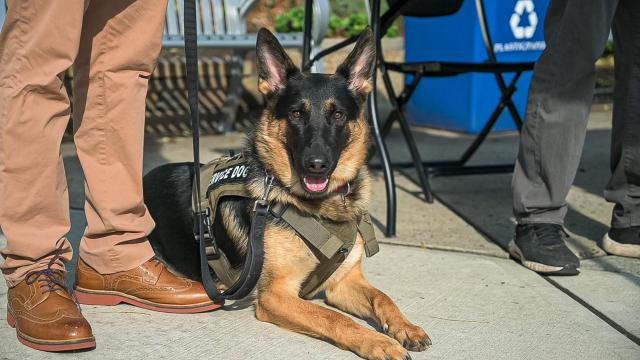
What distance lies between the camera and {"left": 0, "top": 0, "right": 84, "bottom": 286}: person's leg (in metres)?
2.31

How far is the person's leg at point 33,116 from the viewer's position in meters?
2.31

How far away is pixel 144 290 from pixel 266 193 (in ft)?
2.01

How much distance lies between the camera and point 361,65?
3.17 meters

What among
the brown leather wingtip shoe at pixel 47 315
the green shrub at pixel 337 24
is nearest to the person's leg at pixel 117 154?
the brown leather wingtip shoe at pixel 47 315

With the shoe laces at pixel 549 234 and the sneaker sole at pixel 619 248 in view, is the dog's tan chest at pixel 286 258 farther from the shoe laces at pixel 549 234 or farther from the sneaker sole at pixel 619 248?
the sneaker sole at pixel 619 248

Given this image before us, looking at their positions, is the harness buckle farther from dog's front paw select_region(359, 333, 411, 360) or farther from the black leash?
dog's front paw select_region(359, 333, 411, 360)

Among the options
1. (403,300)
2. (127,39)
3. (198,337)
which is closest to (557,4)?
(403,300)

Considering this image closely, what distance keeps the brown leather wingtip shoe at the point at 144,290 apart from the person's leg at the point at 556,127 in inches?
61.8

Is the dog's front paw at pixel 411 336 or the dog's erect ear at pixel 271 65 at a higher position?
the dog's erect ear at pixel 271 65

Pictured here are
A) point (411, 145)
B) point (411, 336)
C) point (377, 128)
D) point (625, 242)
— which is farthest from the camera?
point (411, 145)

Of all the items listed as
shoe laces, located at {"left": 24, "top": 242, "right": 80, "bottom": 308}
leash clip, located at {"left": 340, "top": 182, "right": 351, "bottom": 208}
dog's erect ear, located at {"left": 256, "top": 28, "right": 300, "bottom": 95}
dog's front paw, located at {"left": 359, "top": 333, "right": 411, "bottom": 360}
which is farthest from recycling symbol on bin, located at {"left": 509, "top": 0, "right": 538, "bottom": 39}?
shoe laces, located at {"left": 24, "top": 242, "right": 80, "bottom": 308}

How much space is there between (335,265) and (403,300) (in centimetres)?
39

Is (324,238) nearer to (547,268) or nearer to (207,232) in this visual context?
(207,232)

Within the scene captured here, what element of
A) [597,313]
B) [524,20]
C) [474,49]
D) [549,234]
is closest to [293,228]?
[597,313]
